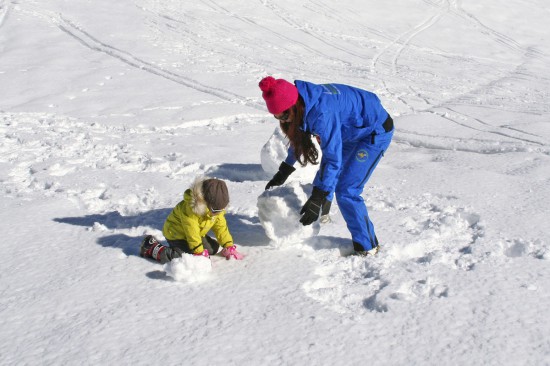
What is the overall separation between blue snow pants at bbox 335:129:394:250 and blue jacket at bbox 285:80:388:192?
67mm

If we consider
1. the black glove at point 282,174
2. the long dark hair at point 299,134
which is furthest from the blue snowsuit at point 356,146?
the black glove at point 282,174

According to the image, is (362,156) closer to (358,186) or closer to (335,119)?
(358,186)

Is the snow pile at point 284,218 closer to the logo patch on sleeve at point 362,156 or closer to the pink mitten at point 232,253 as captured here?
the pink mitten at point 232,253

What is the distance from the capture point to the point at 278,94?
9.32 feet

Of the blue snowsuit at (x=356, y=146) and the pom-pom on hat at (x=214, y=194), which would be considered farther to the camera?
the blue snowsuit at (x=356, y=146)

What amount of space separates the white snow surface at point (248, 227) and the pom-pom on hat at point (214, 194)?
1.21 ft

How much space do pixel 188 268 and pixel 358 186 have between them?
115 cm

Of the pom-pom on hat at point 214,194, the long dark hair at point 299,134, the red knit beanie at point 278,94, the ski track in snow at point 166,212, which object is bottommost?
the ski track in snow at point 166,212

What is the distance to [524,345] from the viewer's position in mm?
2348

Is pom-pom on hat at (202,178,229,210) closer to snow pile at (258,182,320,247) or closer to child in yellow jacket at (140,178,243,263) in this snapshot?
child in yellow jacket at (140,178,243,263)

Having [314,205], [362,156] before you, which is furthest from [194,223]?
[362,156]

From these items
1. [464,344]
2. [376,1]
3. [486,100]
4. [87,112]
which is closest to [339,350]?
[464,344]

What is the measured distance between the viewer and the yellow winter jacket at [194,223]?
3129mm

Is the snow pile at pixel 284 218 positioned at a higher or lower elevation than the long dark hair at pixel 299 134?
lower
